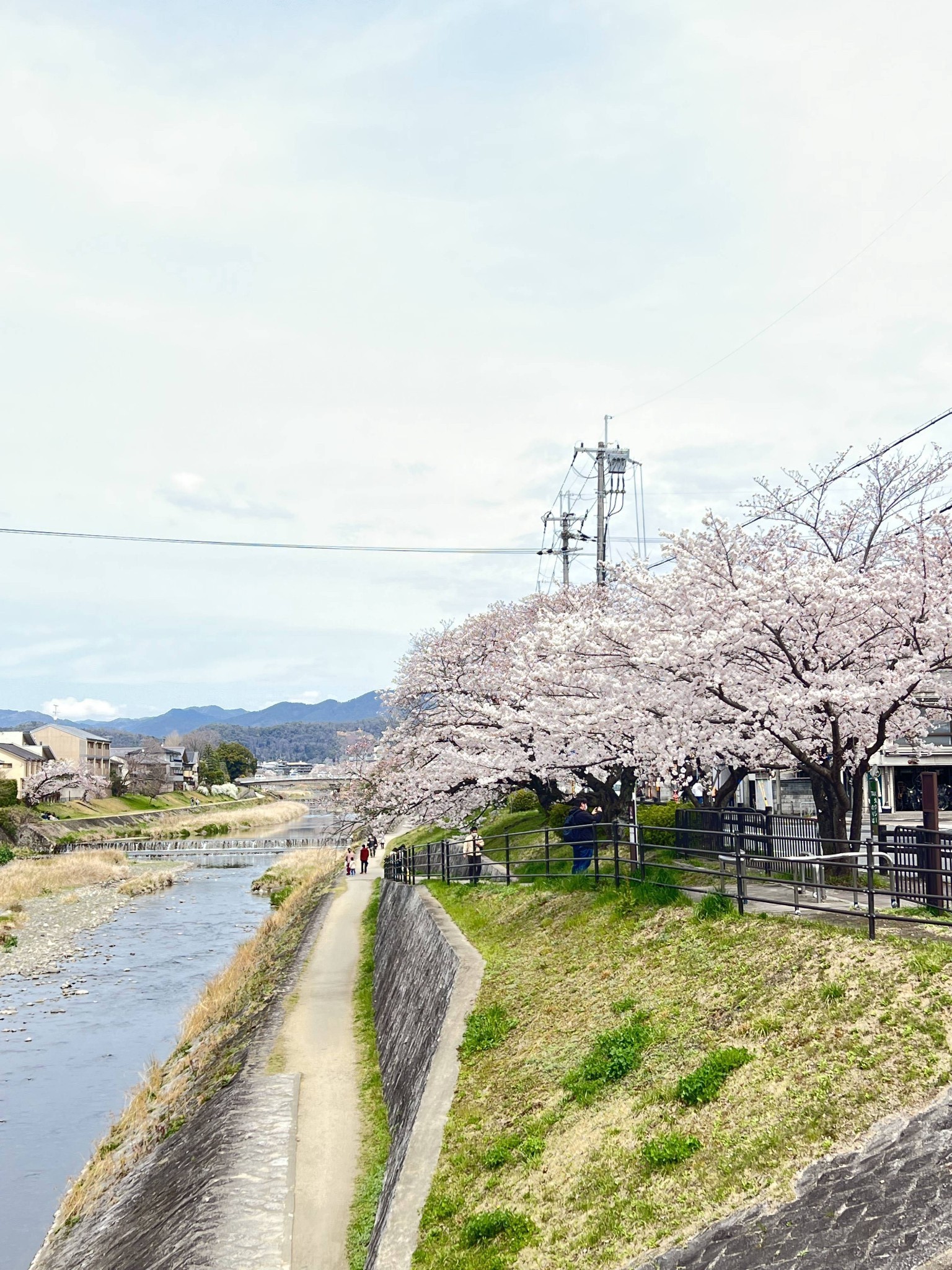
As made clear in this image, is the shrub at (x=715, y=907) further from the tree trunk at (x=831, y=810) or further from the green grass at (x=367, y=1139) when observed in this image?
the green grass at (x=367, y=1139)

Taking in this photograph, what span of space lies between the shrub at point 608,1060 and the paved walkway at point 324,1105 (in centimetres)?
335

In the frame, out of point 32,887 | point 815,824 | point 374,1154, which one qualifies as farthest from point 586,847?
point 32,887

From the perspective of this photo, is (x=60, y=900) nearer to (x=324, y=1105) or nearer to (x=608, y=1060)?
(x=324, y=1105)

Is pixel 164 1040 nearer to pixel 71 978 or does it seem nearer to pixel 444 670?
pixel 71 978

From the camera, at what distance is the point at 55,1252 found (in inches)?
610

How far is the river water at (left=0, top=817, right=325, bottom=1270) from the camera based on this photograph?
62.0ft

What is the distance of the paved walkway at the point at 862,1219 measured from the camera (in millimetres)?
6441

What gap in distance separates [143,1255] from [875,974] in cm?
953

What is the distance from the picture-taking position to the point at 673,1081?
10180 millimetres

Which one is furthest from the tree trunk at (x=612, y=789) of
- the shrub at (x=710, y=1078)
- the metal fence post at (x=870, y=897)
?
the shrub at (x=710, y=1078)

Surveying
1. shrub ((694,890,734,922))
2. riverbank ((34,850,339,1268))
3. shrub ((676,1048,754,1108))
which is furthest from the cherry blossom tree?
shrub ((676,1048,754,1108))

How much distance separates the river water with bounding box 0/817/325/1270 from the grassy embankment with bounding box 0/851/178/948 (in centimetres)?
793

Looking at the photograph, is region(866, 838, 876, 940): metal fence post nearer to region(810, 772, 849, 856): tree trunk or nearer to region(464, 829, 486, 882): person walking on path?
region(810, 772, 849, 856): tree trunk

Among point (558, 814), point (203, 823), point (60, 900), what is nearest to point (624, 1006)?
point (558, 814)
